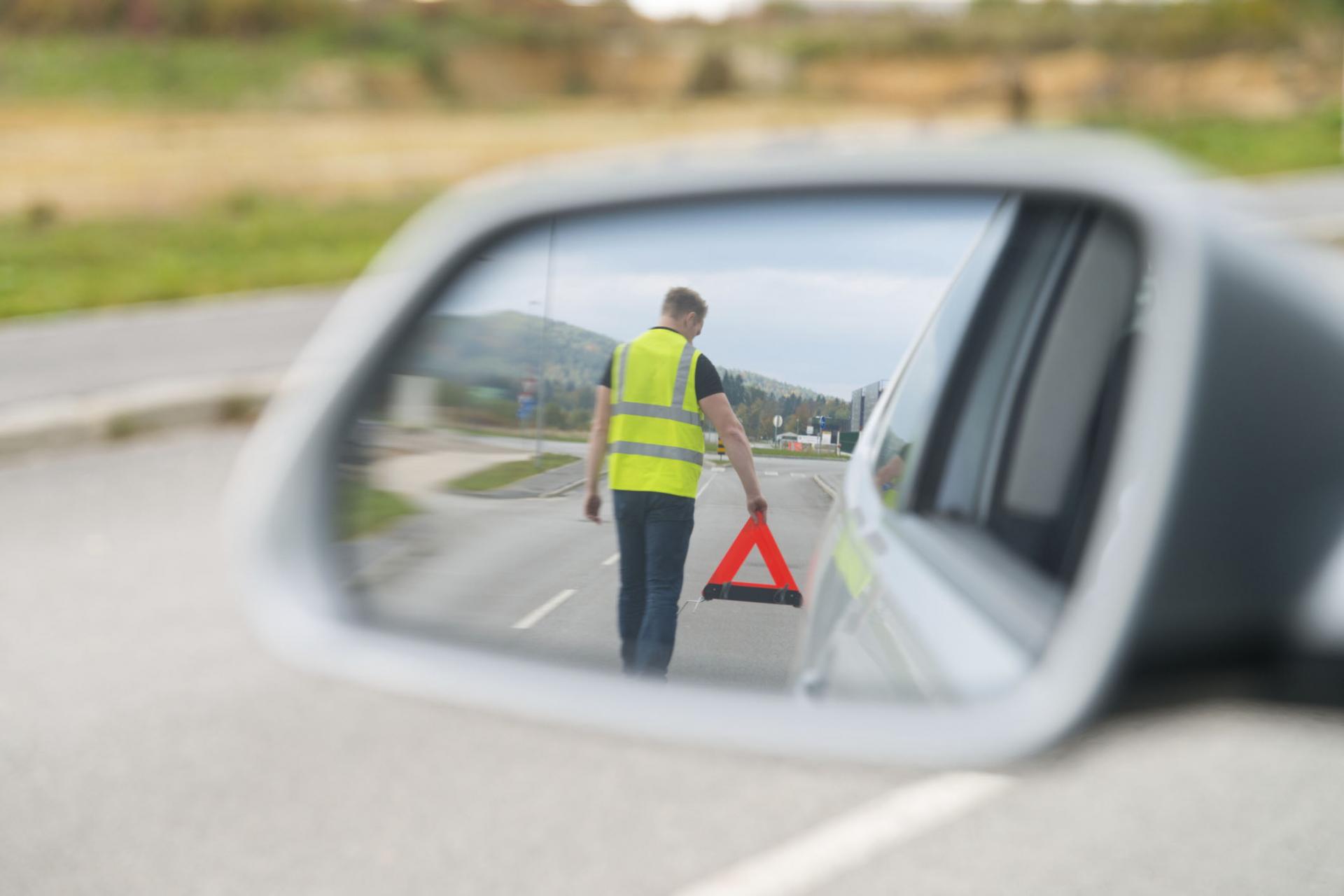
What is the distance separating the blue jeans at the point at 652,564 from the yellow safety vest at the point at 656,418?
0.09 ft

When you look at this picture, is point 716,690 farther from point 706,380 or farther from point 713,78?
point 713,78

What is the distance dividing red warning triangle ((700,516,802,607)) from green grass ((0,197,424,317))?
603 inches

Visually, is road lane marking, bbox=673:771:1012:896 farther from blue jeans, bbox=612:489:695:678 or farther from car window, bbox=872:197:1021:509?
blue jeans, bbox=612:489:695:678

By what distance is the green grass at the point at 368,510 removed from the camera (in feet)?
5.63

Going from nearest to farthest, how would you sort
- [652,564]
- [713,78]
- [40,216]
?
[652,564] → [40,216] → [713,78]

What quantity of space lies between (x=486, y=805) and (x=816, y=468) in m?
2.27

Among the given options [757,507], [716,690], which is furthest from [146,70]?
[716,690]

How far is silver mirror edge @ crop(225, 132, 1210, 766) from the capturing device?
3.19 ft

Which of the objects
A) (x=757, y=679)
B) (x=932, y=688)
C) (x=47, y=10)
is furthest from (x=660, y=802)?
(x=47, y=10)

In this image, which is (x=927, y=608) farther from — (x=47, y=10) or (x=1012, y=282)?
(x=47, y=10)

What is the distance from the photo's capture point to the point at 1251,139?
102ft

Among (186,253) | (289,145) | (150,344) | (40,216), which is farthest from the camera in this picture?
(289,145)

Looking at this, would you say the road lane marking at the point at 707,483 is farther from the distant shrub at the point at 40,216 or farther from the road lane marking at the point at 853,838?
the distant shrub at the point at 40,216

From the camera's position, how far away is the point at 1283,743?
13.9 ft
